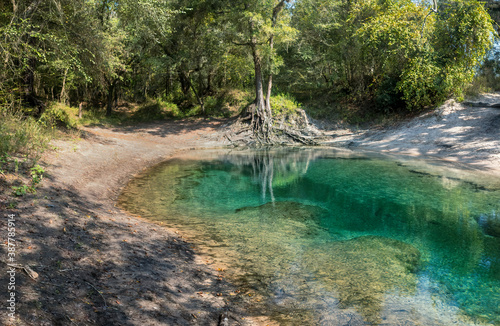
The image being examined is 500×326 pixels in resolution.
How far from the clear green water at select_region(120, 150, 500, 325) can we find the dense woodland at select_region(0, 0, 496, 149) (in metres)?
7.34

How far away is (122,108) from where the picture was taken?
1262 inches

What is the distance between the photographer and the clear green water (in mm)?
5121

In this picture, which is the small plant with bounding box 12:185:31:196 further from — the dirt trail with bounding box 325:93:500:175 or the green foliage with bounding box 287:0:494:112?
the green foliage with bounding box 287:0:494:112

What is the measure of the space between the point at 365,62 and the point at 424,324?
24.7 meters

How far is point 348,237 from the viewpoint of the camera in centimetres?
789

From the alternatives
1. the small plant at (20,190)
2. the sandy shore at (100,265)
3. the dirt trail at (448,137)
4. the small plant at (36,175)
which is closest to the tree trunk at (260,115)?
the dirt trail at (448,137)

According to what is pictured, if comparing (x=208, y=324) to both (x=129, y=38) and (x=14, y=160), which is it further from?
(x=129, y=38)

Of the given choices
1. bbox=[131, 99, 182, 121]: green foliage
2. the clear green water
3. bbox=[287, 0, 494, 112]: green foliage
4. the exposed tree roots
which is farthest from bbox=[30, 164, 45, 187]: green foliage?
bbox=[131, 99, 182, 121]: green foliage

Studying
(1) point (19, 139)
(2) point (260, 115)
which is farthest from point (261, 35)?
(1) point (19, 139)

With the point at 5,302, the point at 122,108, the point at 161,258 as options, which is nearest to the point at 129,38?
the point at 122,108

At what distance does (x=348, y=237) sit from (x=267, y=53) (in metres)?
18.6

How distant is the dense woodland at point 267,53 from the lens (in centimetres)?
1659

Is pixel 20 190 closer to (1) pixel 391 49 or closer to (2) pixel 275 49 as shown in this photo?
(2) pixel 275 49

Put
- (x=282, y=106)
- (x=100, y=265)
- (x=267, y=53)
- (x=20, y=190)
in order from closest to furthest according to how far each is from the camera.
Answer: (x=100, y=265)
(x=20, y=190)
(x=267, y=53)
(x=282, y=106)
